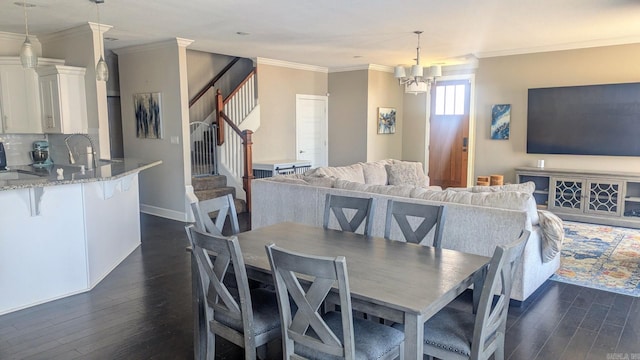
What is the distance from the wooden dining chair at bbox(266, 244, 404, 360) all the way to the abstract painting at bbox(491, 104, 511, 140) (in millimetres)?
Result: 6326

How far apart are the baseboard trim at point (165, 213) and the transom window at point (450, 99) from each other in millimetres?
5754

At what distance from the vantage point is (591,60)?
6871 mm

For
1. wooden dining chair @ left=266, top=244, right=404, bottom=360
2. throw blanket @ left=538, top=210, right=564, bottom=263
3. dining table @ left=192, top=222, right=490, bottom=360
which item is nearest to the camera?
wooden dining chair @ left=266, top=244, right=404, bottom=360

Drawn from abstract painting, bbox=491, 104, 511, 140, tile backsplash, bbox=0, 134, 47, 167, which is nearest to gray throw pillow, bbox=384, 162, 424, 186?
abstract painting, bbox=491, 104, 511, 140

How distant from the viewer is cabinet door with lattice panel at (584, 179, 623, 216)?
6.51 m

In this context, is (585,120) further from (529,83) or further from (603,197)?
(603,197)

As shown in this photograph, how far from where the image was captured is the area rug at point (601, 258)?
426cm

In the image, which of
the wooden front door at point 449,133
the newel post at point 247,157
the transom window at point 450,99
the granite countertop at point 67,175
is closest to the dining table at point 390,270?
the granite countertop at point 67,175

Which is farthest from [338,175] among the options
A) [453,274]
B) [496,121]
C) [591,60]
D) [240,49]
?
[591,60]

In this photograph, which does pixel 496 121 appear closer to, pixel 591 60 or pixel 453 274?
pixel 591 60

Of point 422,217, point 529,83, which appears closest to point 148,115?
point 422,217

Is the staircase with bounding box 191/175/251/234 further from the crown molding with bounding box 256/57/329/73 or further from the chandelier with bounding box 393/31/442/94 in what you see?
the chandelier with bounding box 393/31/442/94

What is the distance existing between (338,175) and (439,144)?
4.30 m

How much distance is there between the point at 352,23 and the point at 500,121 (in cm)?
372
